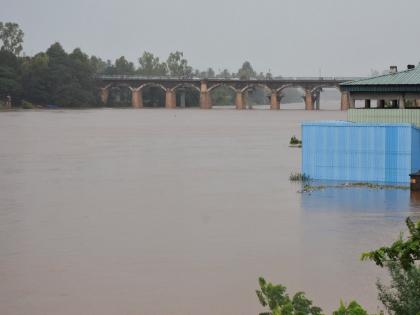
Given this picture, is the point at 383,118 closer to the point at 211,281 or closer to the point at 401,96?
the point at 401,96

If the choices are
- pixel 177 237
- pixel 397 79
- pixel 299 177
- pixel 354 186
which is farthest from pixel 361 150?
pixel 177 237

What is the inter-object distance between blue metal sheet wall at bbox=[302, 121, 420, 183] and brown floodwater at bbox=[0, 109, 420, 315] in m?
2.48

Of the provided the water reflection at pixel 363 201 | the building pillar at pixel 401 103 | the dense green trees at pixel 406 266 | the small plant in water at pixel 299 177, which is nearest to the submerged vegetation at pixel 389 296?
the dense green trees at pixel 406 266

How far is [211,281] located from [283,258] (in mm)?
4312

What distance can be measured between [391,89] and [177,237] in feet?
69.2

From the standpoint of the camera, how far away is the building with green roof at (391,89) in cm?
4891

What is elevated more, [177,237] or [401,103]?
[401,103]

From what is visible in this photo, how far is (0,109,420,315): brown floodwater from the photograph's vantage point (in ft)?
80.4

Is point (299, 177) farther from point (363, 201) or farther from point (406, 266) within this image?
point (406, 266)

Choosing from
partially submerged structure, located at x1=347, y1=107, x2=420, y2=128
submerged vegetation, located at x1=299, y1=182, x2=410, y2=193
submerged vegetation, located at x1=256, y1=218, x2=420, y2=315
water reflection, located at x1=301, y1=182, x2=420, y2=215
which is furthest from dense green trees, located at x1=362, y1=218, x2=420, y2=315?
partially submerged structure, located at x1=347, y1=107, x2=420, y2=128

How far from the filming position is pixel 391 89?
162 ft

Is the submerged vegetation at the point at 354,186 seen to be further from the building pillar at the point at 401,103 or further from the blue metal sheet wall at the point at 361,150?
the building pillar at the point at 401,103

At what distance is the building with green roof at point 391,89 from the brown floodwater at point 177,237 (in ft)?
22.8

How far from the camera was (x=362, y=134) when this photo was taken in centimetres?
4709
